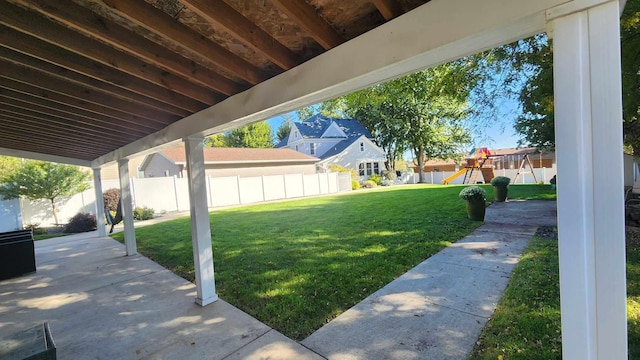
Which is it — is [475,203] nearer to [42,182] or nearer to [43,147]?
[43,147]

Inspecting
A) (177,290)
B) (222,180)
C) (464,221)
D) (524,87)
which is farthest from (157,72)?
(222,180)

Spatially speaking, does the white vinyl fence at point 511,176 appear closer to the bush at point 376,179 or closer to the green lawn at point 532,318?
the bush at point 376,179

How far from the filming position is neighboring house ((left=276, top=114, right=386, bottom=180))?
84.2 ft

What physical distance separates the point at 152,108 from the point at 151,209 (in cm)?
1180

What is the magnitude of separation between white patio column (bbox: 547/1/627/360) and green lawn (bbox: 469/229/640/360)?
1.50 m

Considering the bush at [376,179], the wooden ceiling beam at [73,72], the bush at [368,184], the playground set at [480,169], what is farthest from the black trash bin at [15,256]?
the playground set at [480,169]

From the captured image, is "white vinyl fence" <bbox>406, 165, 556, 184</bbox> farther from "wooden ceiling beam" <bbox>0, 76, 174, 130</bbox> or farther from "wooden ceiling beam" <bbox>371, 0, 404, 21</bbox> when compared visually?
"wooden ceiling beam" <bbox>0, 76, 174, 130</bbox>

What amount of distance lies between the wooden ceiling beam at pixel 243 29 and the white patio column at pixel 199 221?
2.15 metres

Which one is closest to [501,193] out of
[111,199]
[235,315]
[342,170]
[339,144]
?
[235,315]

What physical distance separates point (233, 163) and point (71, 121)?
14.5 metres

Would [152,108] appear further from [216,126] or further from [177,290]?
[177,290]

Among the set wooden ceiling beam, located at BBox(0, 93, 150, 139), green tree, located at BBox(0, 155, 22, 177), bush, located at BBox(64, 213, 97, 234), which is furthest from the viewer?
green tree, located at BBox(0, 155, 22, 177)

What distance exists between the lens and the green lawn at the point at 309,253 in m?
3.80

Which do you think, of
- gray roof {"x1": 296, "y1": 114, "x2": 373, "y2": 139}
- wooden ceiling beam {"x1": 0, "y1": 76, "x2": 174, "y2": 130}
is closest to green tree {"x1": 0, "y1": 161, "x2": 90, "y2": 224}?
wooden ceiling beam {"x1": 0, "y1": 76, "x2": 174, "y2": 130}
